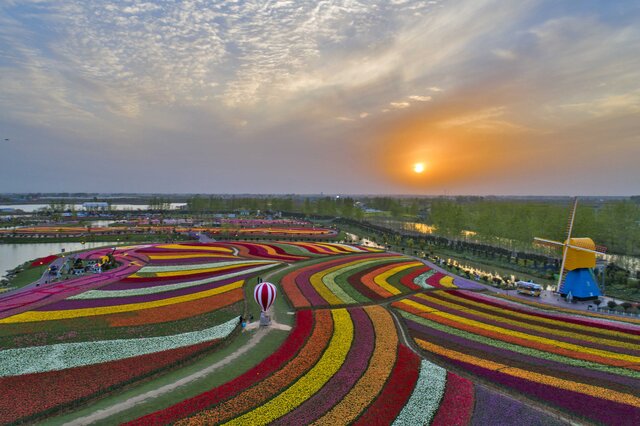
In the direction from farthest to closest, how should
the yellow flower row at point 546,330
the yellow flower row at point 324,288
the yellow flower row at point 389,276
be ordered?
the yellow flower row at point 389,276
the yellow flower row at point 324,288
the yellow flower row at point 546,330

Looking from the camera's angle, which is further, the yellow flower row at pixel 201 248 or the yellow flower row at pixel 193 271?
the yellow flower row at pixel 201 248

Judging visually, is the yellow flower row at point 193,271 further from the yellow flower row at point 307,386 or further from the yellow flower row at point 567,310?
the yellow flower row at point 567,310

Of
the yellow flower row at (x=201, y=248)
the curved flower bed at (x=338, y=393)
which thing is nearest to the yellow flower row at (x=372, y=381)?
the curved flower bed at (x=338, y=393)

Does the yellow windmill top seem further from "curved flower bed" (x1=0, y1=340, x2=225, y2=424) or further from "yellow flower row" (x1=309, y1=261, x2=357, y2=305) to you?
"curved flower bed" (x1=0, y1=340, x2=225, y2=424)

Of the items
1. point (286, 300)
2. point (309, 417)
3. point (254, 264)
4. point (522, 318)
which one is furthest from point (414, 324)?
point (254, 264)

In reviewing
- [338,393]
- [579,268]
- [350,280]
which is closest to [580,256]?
[579,268]

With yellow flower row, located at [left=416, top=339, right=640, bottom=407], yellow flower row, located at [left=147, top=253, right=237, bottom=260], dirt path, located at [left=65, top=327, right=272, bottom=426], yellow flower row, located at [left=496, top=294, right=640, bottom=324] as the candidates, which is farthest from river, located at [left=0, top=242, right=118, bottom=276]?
yellow flower row, located at [left=496, top=294, right=640, bottom=324]

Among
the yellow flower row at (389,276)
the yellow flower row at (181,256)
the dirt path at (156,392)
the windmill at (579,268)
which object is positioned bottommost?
the yellow flower row at (181,256)
